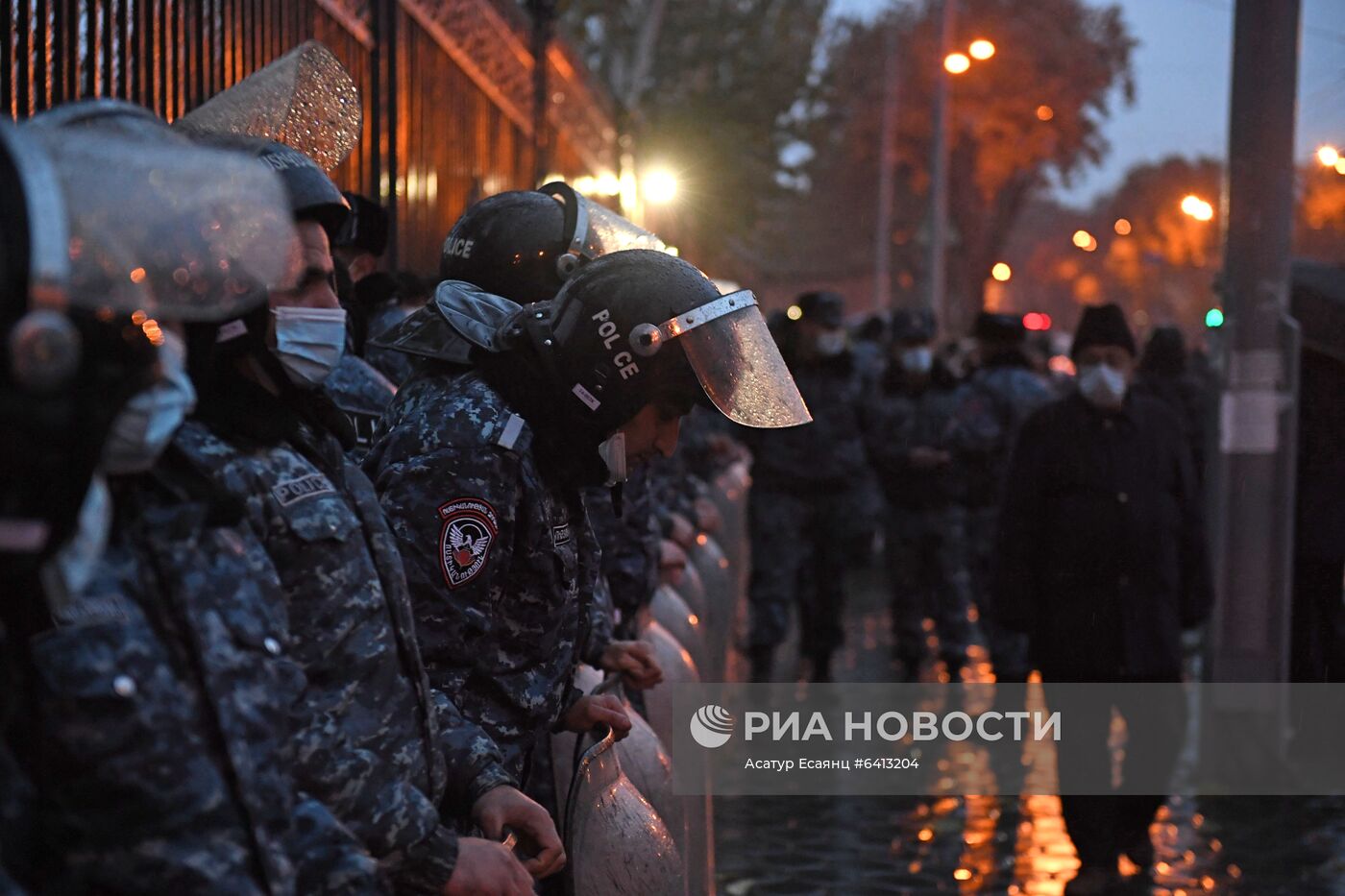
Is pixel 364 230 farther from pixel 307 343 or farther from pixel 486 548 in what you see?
pixel 307 343

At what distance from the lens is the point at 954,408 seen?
11688 millimetres

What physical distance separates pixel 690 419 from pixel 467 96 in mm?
2647

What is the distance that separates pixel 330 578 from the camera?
2412mm

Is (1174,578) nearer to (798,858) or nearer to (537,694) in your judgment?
(798,858)

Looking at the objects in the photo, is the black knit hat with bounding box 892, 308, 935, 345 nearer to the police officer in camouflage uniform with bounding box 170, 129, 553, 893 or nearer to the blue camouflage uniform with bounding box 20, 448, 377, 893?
the police officer in camouflage uniform with bounding box 170, 129, 553, 893

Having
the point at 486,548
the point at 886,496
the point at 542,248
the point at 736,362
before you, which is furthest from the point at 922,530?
the point at 486,548

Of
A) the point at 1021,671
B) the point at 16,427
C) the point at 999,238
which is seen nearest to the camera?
the point at 16,427

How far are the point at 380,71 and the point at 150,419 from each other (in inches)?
225

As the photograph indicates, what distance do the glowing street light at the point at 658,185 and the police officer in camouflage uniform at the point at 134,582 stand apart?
13.8 metres

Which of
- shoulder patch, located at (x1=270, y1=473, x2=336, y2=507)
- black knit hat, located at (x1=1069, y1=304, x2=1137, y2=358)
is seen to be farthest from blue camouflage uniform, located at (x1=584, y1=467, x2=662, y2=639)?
shoulder patch, located at (x1=270, y1=473, x2=336, y2=507)

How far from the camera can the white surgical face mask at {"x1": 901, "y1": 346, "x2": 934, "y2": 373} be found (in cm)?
1264

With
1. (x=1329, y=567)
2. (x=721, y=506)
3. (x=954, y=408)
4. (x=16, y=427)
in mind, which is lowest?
(x=16, y=427)

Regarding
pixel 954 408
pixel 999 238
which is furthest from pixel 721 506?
pixel 999 238

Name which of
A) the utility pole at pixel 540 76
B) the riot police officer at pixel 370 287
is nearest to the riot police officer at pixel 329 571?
the riot police officer at pixel 370 287
